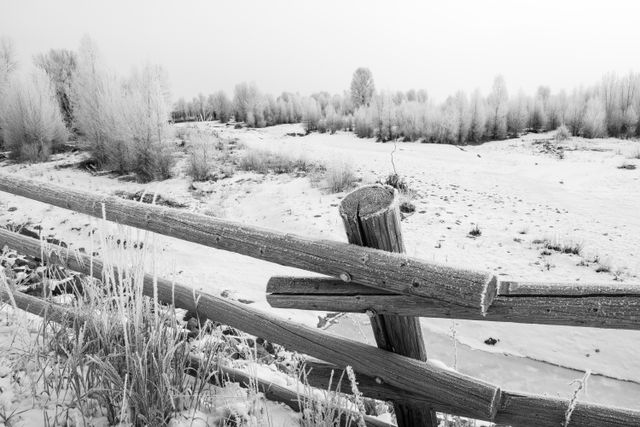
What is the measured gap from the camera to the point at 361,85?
3722 centimetres

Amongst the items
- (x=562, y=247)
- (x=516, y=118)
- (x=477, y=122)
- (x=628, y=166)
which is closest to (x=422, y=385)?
(x=562, y=247)

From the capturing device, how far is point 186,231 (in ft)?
6.75

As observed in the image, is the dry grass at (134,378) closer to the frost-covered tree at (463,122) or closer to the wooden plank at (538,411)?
the wooden plank at (538,411)

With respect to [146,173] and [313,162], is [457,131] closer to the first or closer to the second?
[313,162]

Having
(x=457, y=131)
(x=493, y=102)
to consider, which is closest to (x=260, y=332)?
(x=457, y=131)

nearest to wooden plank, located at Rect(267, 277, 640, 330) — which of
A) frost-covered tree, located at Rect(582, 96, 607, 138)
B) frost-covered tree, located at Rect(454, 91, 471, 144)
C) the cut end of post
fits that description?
the cut end of post

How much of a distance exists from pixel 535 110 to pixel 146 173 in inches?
800

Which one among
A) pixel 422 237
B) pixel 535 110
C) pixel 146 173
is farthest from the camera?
pixel 535 110

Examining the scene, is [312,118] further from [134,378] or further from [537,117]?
[134,378]

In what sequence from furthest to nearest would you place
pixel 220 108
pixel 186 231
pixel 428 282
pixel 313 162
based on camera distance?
1. pixel 220 108
2. pixel 313 162
3. pixel 186 231
4. pixel 428 282

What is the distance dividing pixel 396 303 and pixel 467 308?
0.25m

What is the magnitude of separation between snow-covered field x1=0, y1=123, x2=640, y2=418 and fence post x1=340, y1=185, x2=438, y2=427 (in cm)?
64

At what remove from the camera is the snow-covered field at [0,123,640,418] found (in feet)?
16.1

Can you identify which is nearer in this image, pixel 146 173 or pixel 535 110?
pixel 146 173
